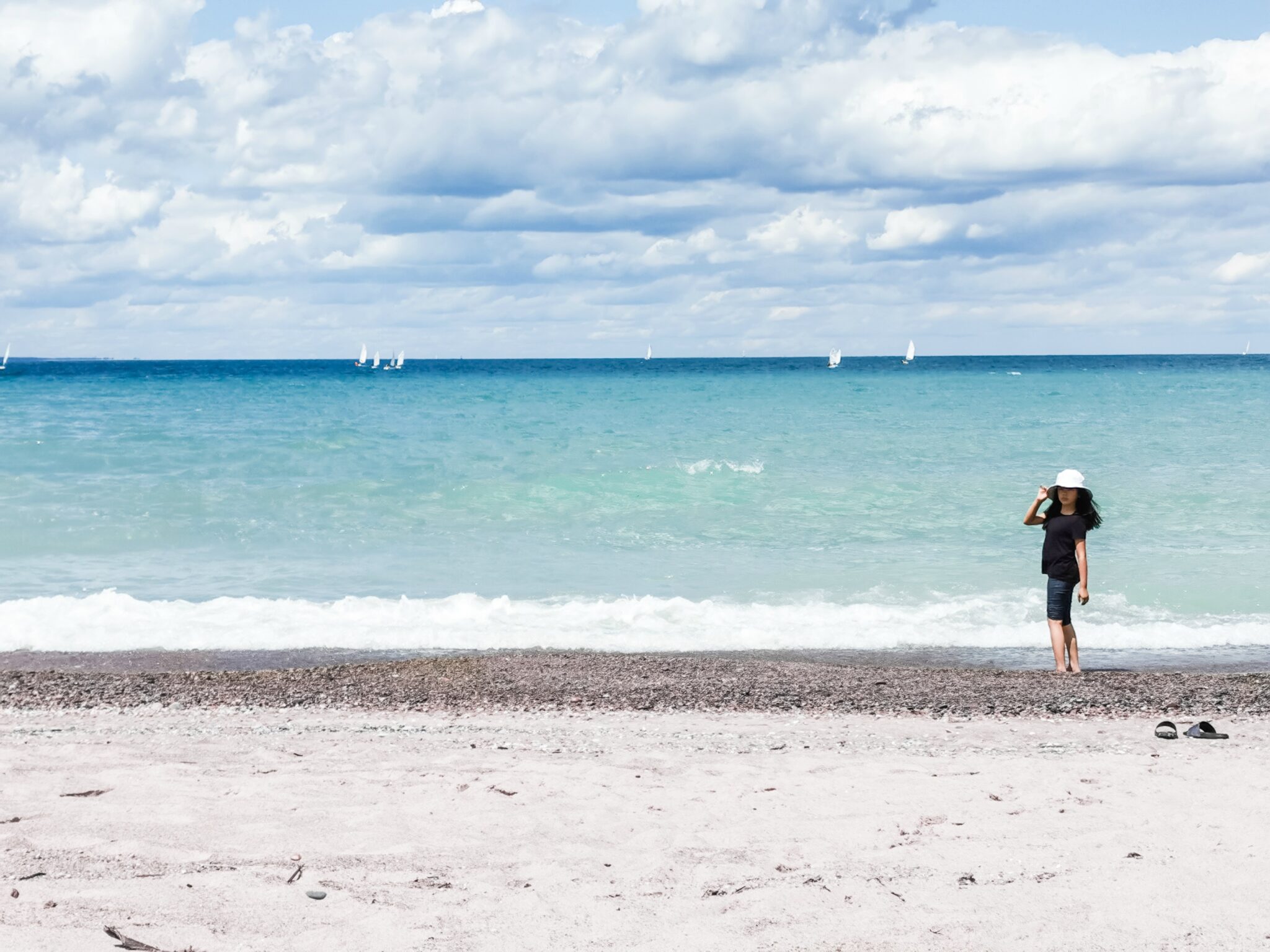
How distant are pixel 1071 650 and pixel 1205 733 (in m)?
2.41

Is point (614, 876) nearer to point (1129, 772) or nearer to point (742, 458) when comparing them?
point (1129, 772)

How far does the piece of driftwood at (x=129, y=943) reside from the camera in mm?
4121

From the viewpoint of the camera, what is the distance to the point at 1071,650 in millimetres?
9523

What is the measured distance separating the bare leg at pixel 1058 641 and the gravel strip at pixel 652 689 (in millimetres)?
384

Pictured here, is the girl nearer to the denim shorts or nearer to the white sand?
the denim shorts

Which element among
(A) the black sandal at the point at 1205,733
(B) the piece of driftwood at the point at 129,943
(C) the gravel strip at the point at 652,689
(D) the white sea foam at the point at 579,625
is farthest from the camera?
(D) the white sea foam at the point at 579,625

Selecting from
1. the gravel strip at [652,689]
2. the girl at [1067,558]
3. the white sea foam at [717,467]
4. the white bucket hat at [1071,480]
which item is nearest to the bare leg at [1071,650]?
the girl at [1067,558]

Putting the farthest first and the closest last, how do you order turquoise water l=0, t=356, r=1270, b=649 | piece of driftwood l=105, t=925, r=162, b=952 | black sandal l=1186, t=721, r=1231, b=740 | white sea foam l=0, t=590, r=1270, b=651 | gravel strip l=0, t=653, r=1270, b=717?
turquoise water l=0, t=356, r=1270, b=649
white sea foam l=0, t=590, r=1270, b=651
gravel strip l=0, t=653, r=1270, b=717
black sandal l=1186, t=721, r=1231, b=740
piece of driftwood l=105, t=925, r=162, b=952

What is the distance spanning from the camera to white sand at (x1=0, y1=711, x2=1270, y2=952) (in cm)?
438

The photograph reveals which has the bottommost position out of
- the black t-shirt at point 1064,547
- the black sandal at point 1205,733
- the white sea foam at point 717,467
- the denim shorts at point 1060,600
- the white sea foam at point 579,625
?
the white sea foam at point 579,625

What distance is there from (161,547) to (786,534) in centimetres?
937

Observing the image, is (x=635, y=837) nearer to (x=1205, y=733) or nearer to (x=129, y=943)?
(x=129, y=943)

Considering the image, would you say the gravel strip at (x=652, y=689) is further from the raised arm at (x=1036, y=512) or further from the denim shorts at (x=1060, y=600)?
the raised arm at (x=1036, y=512)

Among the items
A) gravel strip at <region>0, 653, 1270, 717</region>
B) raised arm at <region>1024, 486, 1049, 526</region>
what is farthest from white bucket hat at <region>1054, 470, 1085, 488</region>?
gravel strip at <region>0, 653, 1270, 717</region>
